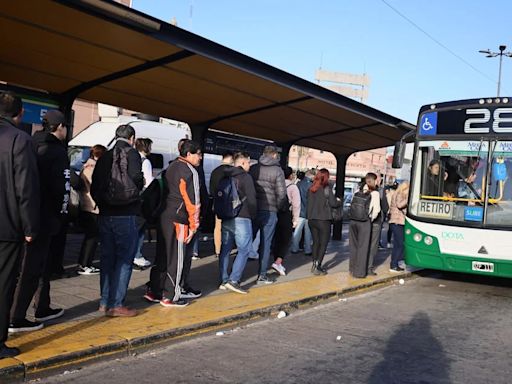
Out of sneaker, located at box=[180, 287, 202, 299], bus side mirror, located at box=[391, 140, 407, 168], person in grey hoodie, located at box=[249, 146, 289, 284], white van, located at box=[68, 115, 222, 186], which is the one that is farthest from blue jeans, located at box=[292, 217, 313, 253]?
sneaker, located at box=[180, 287, 202, 299]

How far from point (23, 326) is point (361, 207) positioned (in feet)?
19.7

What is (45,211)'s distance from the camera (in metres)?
4.88

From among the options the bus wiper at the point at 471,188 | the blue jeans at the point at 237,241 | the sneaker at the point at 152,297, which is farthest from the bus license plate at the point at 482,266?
the sneaker at the point at 152,297

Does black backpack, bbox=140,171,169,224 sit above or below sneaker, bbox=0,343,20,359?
above

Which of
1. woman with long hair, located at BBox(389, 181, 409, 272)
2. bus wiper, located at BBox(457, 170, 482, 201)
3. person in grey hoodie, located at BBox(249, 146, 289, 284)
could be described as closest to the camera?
person in grey hoodie, located at BBox(249, 146, 289, 284)

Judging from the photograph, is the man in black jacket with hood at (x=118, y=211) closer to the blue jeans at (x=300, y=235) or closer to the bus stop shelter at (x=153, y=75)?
the bus stop shelter at (x=153, y=75)

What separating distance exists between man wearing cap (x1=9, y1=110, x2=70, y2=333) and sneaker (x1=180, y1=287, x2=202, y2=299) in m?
2.05

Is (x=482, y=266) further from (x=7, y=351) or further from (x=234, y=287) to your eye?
(x=7, y=351)

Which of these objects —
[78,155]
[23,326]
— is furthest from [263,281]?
[78,155]

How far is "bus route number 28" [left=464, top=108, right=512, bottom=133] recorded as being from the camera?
909 cm

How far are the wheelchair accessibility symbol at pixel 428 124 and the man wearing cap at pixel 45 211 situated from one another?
6.73m

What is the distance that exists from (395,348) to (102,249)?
3207 mm

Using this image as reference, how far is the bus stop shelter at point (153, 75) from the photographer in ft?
20.6

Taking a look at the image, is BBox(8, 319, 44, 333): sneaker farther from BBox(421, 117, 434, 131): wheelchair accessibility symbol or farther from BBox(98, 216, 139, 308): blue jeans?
BBox(421, 117, 434, 131): wheelchair accessibility symbol
